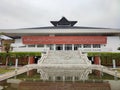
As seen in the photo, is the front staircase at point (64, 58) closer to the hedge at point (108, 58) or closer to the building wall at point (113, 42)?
the hedge at point (108, 58)

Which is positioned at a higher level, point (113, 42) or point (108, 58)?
point (113, 42)

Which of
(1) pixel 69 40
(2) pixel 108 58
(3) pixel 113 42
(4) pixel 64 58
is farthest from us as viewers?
(3) pixel 113 42

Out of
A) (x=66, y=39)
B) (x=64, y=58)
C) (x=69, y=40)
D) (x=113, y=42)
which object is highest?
(x=66, y=39)

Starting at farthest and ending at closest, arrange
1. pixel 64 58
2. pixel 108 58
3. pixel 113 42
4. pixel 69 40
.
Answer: pixel 113 42 → pixel 69 40 → pixel 64 58 → pixel 108 58

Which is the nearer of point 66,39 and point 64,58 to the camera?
point 64,58

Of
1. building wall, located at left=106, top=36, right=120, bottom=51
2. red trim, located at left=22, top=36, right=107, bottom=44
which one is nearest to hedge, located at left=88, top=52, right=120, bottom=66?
red trim, located at left=22, top=36, right=107, bottom=44

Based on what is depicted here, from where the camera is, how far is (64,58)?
2809cm

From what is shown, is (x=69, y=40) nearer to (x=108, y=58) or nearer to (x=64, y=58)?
(x=64, y=58)

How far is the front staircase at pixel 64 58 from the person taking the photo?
25938 mm

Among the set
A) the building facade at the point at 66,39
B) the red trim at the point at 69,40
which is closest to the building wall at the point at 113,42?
the building facade at the point at 66,39

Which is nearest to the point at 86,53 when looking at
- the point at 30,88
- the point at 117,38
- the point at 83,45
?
the point at 83,45

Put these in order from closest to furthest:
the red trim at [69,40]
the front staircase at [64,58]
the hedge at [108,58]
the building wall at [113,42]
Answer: the front staircase at [64,58] < the hedge at [108,58] < the red trim at [69,40] < the building wall at [113,42]

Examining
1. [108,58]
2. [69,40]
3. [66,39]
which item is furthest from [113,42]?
[108,58]

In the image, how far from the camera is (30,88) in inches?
288
